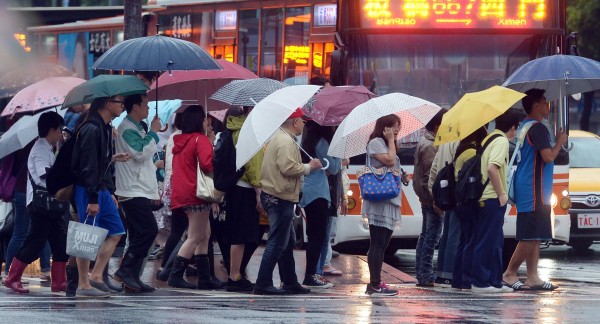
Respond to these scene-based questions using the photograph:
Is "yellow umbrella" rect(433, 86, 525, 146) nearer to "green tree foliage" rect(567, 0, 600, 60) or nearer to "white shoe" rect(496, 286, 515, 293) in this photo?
"white shoe" rect(496, 286, 515, 293)

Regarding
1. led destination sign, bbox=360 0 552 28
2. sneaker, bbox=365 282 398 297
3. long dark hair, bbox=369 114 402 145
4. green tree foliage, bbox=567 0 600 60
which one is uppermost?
green tree foliage, bbox=567 0 600 60

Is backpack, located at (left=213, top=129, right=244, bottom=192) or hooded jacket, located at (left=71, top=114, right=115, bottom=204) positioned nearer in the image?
hooded jacket, located at (left=71, top=114, right=115, bottom=204)

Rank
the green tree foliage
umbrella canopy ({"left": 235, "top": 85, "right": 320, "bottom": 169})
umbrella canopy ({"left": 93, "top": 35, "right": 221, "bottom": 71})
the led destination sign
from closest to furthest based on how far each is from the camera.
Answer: umbrella canopy ({"left": 235, "top": 85, "right": 320, "bottom": 169}), umbrella canopy ({"left": 93, "top": 35, "right": 221, "bottom": 71}), the led destination sign, the green tree foliage

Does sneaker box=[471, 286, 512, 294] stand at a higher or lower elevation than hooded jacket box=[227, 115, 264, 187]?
lower

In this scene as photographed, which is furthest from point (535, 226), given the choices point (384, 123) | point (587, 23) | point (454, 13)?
point (587, 23)

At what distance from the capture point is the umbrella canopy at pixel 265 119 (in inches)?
430

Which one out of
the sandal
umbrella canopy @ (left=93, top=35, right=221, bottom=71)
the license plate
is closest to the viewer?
umbrella canopy @ (left=93, top=35, right=221, bottom=71)

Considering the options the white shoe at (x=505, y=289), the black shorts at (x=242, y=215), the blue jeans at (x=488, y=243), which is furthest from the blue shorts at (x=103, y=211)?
the white shoe at (x=505, y=289)

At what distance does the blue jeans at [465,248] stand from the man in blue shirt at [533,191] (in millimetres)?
487

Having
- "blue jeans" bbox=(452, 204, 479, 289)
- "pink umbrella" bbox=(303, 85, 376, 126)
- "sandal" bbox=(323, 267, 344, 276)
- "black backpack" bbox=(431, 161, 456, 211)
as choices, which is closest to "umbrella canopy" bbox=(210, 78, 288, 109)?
"pink umbrella" bbox=(303, 85, 376, 126)

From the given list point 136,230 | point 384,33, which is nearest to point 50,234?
point 136,230

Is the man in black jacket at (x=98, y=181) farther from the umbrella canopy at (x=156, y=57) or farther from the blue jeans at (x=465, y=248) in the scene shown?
the blue jeans at (x=465, y=248)

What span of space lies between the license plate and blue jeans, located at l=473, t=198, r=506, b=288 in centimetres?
540

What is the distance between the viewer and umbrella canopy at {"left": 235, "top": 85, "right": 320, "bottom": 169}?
10930 millimetres
